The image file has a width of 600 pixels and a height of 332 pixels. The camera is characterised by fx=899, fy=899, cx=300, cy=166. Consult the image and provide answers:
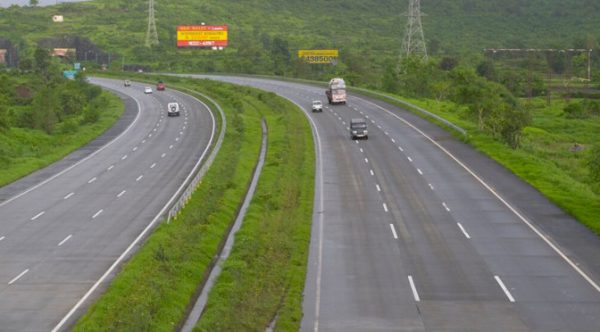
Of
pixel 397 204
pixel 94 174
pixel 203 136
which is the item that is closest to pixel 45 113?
pixel 203 136

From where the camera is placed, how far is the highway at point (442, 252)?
28953 millimetres

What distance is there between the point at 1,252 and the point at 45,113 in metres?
69.8

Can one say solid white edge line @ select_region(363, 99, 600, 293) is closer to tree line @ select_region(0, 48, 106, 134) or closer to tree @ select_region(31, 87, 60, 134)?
tree line @ select_region(0, 48, 106, 134)

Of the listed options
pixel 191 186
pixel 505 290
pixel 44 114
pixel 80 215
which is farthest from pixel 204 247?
pixel 44 114

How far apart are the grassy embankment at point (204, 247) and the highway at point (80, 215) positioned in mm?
1409

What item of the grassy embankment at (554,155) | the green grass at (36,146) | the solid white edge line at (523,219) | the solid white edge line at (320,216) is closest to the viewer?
the solid white edge line at (320,216)

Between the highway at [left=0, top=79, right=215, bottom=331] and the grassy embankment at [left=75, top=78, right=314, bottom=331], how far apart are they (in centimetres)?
141

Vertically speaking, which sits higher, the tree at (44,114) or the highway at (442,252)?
the tree at (44,114)

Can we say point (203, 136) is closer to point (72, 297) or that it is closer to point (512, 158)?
point (512, 158)

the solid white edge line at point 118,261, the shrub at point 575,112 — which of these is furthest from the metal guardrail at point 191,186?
the shrub at point 575,112

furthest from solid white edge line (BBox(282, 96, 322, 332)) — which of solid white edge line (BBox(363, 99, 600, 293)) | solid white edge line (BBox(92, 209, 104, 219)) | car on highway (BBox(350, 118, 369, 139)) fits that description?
solid white edge line (BBox(92, 209, 104, 219))

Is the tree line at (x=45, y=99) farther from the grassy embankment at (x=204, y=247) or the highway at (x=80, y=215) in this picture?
the grassy embankment at (x=204, y=247)

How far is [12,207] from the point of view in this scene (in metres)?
51.6

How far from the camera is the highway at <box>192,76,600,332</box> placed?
1140 inches
